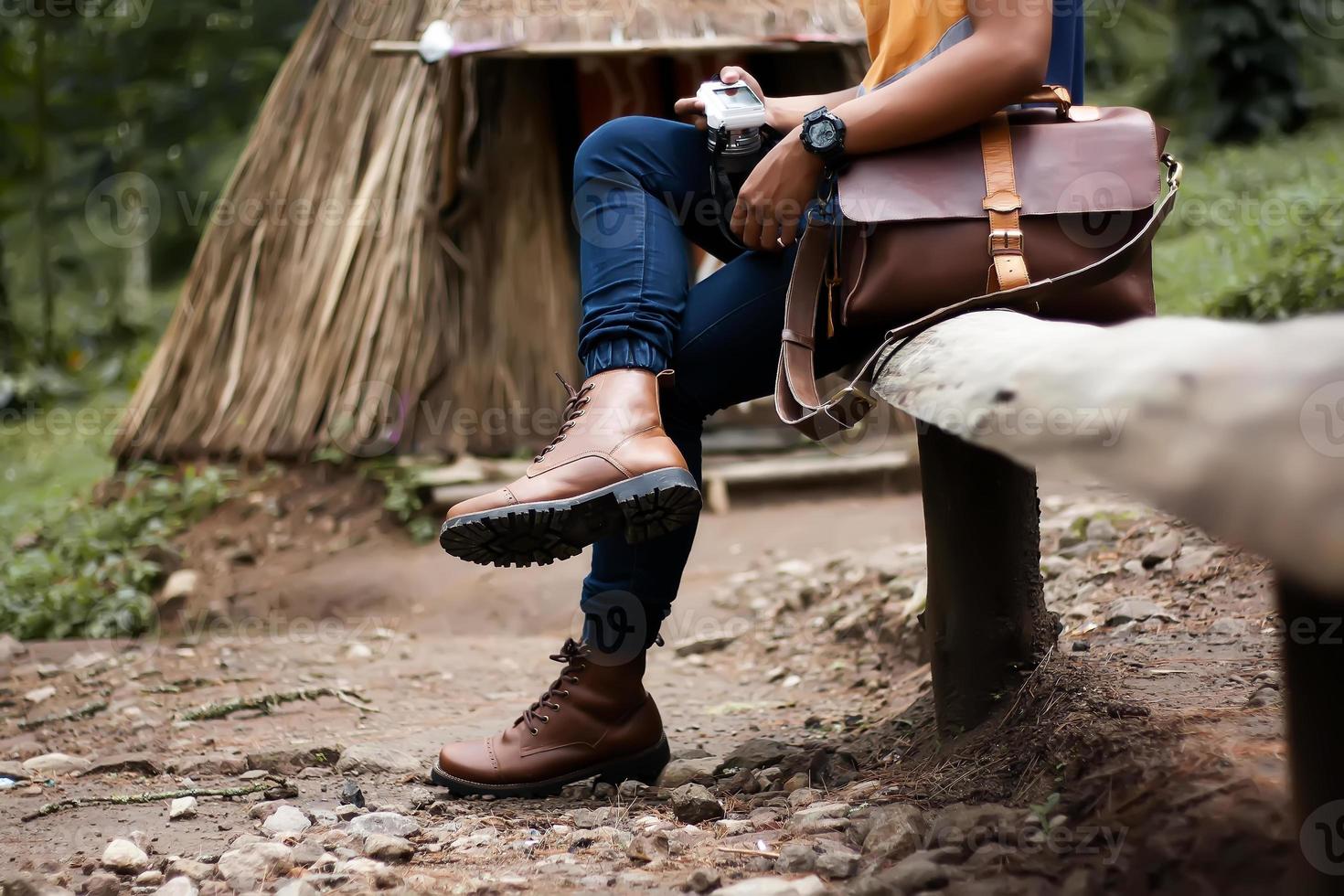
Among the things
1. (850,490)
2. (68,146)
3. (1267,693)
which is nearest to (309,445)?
(850,490)

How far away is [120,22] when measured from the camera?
8.48m

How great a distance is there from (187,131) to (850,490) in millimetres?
6451

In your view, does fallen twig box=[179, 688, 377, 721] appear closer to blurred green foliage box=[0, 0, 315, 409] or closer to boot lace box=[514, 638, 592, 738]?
boot lace box=[514, 638, 592, 738]

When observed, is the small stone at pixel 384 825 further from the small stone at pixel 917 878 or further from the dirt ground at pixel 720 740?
the small stone at pixel 917 878

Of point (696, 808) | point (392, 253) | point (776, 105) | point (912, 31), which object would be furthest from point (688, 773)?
point (392, 253)

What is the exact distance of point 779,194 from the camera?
6.06 ft

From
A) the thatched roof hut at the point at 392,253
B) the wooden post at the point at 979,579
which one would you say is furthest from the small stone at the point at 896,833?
the thatched roof hut at the point at 392,253

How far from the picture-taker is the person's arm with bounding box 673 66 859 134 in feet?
6.74

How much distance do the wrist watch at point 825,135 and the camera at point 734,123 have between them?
22cm

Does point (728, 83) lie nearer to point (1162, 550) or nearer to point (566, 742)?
point (566, 742)

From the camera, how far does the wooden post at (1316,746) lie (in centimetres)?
111

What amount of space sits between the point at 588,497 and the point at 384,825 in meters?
0.62

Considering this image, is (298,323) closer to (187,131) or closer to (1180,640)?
(1180,640)

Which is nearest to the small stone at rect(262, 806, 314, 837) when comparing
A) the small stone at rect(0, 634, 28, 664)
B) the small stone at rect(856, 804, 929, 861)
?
the small stone at rect(856, 804, 929, 861)
